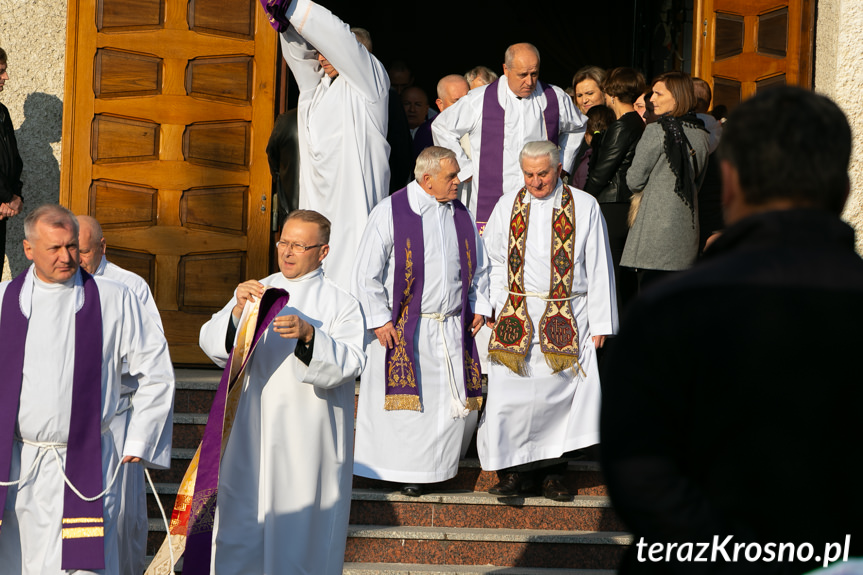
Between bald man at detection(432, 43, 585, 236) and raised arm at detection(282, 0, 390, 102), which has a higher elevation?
raised arm at detection(282, 0, 390, 102)

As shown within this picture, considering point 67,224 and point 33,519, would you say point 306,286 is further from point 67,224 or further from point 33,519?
point 33,519

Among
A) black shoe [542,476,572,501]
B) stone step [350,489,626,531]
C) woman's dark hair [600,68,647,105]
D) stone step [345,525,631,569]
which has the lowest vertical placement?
stone step [345,525,631,569]

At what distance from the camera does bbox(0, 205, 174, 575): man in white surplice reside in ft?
15.4

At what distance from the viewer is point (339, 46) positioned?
7.25m

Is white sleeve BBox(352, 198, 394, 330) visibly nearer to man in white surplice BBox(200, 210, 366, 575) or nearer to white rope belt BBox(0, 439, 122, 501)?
man in white surplice BBox(200, 210, 366, 575)

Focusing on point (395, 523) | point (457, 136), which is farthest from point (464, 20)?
point (395, 523)

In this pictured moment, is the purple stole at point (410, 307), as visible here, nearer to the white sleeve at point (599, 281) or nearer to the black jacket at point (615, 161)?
the white sleeve at point (599, 281)

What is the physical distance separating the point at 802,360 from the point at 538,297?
5.04m

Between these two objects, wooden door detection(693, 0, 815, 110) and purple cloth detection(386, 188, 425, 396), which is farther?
wooden door detection(693, 0, 815, 110)

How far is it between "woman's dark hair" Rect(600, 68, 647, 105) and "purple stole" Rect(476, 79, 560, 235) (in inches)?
17.3

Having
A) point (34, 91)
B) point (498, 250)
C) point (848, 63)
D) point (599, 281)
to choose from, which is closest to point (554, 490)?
point (599, 281)

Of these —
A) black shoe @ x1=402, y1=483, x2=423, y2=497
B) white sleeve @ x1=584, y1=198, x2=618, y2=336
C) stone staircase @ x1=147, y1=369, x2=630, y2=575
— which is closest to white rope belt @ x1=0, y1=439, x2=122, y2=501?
stone staircase @ x1=147, y1=369, x2=630, y2=575

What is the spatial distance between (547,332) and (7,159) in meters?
3.83

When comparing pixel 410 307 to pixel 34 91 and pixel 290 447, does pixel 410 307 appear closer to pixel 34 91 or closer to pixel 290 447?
pixel 290 447
